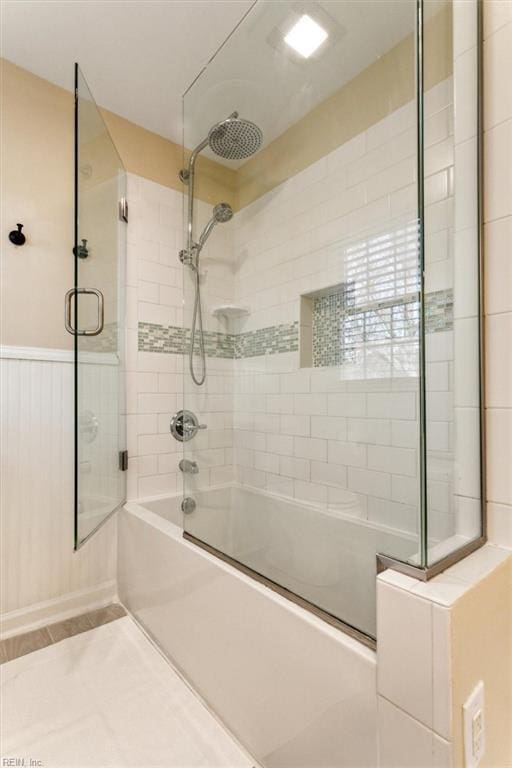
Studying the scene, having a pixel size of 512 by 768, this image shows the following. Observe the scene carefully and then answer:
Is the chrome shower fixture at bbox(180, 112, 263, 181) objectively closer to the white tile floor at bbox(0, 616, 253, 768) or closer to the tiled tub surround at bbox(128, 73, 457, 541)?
the tiled tub surround at bbox(128, 73, 457, 541)

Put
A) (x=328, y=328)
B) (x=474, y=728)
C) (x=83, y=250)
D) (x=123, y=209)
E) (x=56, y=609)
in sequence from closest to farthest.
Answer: (x=474, y=728) < (x=83, y=250) < (x=56, y=609) < (x=328, y=328) < (x=123, y=209)

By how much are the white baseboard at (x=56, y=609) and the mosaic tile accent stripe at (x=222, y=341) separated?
4.03ft

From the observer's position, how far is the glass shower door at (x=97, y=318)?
1.47 m

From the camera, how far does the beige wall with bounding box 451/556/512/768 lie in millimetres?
674

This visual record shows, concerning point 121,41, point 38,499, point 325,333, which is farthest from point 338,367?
point 121,41

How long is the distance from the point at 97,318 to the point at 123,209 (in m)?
0.70

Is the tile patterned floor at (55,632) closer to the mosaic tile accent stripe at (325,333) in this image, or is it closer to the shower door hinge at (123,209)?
the mosaic tile accent stripe at (325,333)

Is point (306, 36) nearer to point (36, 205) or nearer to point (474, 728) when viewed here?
point (36, 205)

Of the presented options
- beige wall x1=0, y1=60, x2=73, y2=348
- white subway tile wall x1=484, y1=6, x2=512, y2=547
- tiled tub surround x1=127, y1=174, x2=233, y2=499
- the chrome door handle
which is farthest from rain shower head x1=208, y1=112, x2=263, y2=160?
white subway tile wall x1=484, y1=6, x2=512, y2=547

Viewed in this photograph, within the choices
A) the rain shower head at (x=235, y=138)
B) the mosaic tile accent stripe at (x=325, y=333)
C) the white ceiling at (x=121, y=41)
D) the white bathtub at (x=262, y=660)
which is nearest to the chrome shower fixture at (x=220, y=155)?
the rain shower head at (x=235, y=138)

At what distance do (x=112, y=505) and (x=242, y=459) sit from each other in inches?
27.6

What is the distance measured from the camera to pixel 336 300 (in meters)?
1.81

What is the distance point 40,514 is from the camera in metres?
1.71

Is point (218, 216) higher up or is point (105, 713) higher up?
point (218, 216)
